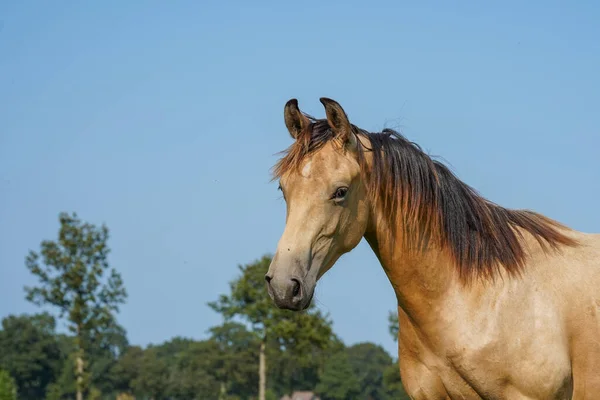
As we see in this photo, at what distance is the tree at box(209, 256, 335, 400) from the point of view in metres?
36.8

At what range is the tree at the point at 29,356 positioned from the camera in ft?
350

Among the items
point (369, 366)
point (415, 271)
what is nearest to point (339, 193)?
point (415, 271)

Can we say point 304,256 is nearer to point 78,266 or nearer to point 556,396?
point 556,396

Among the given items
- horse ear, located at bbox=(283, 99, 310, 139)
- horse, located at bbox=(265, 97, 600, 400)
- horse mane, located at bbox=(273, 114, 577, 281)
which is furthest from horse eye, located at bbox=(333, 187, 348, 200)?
horse ear, located at bbox=(283, 99, 310, 139)

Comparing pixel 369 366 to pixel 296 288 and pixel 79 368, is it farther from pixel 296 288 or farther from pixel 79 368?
pixel 296 288

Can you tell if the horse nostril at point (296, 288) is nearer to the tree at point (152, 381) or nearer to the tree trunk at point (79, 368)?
the tree trunk at point (79, 368)

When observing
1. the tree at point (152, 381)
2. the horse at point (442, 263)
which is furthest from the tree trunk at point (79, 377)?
the tree at point (152, 381)

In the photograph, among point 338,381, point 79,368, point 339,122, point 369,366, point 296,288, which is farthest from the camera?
point 369,366

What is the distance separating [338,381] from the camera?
117 metres

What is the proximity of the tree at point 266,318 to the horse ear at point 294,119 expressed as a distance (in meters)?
29.9

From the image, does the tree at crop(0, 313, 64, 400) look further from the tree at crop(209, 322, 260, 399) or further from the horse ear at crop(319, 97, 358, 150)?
the horse ear at crop(319, 97, 358, 150)

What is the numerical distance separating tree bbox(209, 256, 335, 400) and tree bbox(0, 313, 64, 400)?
7400cm

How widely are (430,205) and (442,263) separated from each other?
1.46ft

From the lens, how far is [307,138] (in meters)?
5.77
